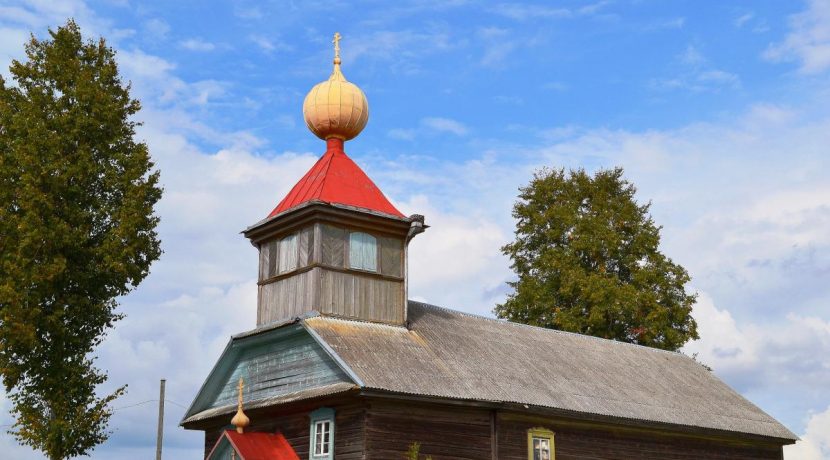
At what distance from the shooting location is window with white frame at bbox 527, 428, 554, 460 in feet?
79.7

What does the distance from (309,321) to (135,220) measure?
23.1 feet

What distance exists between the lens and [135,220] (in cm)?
2756

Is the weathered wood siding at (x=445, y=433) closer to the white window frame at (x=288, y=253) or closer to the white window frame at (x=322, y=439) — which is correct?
the white window frame at (x=322, y=439)

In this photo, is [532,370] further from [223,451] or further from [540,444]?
[223,451]

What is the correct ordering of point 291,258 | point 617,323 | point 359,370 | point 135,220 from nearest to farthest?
point 359,370 → point 291,258 → point 135,220 → point 617,323

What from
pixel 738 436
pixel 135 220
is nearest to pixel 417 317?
pixel 135 220

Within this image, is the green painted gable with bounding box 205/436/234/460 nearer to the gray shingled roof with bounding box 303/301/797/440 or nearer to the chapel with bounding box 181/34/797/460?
the chapel with bounding box 181/34/797/460

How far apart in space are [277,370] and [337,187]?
490cm

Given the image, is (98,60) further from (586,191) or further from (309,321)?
(586,191)

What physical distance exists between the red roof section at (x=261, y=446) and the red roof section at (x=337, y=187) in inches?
233

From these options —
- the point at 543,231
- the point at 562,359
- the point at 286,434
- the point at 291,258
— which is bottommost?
the point at 286,434

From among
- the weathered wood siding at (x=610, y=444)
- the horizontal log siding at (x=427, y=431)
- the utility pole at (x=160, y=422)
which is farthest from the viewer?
the utility pole at (x=160, y=422)

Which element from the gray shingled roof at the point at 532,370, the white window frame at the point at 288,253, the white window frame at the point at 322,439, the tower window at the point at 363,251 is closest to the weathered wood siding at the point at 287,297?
the white window frame at the point at 288,253

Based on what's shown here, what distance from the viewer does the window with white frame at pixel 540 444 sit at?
79.7 feet
